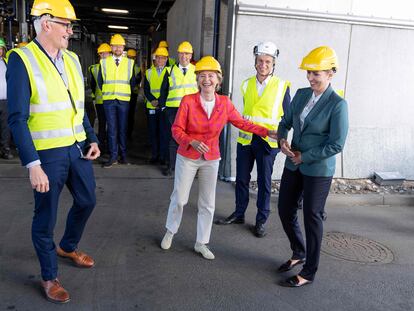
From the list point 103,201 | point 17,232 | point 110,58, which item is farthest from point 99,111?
point 17,232

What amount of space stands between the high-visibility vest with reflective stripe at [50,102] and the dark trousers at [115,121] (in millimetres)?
4184

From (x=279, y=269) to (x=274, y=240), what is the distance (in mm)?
764

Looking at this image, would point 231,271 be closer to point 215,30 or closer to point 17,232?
point 17,232

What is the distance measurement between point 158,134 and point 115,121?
2.85 ft

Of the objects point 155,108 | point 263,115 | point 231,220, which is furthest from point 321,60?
point 155,108

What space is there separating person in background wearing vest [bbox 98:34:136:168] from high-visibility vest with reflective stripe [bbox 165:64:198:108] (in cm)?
93

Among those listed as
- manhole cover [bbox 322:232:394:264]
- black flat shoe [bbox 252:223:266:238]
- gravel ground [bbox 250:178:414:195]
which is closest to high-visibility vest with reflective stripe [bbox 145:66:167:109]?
gravel ground [bbox 250:178:414:195]

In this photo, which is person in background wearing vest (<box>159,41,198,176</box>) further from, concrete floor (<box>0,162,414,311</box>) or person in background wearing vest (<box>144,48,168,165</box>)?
concrete floor (<box>0,162,414,311</box>)

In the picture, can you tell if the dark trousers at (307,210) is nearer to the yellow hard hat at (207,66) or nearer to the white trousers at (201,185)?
the white trousers at (201,185)

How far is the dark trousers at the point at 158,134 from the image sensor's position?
7.67 meters

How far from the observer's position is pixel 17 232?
15.1 feet

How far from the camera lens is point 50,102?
3059mm

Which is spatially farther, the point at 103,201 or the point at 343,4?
the point at 343,4

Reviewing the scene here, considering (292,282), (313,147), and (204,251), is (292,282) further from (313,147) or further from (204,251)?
(313,147)
